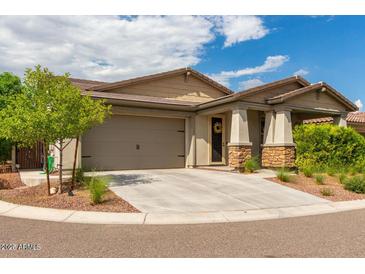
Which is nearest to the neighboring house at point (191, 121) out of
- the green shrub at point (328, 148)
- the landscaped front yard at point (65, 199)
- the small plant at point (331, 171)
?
the green shrub at point (328, 148)

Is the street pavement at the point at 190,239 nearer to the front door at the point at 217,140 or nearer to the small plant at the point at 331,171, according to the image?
the small plant at the point at 331,171

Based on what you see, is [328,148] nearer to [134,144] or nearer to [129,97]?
[134,144]

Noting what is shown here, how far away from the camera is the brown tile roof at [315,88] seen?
1331 cm

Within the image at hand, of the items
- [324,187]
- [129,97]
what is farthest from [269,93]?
[129,97]

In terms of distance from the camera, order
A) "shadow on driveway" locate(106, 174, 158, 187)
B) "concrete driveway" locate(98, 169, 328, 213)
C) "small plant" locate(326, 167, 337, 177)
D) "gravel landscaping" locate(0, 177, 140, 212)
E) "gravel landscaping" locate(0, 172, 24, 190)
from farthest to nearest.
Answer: "small plant" locate(326, 167, 337, 177), "gravel landscaping" locate(0, 172, 24, 190), "shadow on driveway" locate(106, 174, 158, 187), "concrete driveway" locate(98, 169, 328, 213), "gravel landscaping" locate(0, 177, 140, 212)

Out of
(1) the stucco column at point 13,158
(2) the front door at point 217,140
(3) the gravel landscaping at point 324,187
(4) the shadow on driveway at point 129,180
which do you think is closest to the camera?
(3) the gravel landscaping at point 324,187

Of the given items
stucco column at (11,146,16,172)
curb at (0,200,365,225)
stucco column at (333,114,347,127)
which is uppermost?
stucco column at (333,114,347,127)

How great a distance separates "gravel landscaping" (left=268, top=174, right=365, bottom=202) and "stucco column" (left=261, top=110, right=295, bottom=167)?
144cm

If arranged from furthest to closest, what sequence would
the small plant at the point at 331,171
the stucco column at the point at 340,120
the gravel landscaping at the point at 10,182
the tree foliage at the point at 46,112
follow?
the stucco column at the point at 340,120, the small plant at the point at 331,171, the gravel landscaping at the point at 10,182, the tree foliage at the point at 46,112

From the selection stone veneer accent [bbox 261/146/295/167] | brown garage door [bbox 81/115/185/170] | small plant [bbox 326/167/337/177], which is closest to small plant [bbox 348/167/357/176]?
small plant [bbox 326/167/337/177]

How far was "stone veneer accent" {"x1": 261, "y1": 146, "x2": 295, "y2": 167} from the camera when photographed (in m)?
13.2

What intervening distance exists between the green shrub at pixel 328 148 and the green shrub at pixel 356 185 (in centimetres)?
304

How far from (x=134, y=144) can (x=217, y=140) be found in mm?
4268

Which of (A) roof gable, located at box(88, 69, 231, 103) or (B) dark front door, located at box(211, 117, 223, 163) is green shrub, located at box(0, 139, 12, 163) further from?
(B) dark front door, located at box(211, 117, 223, 163)
